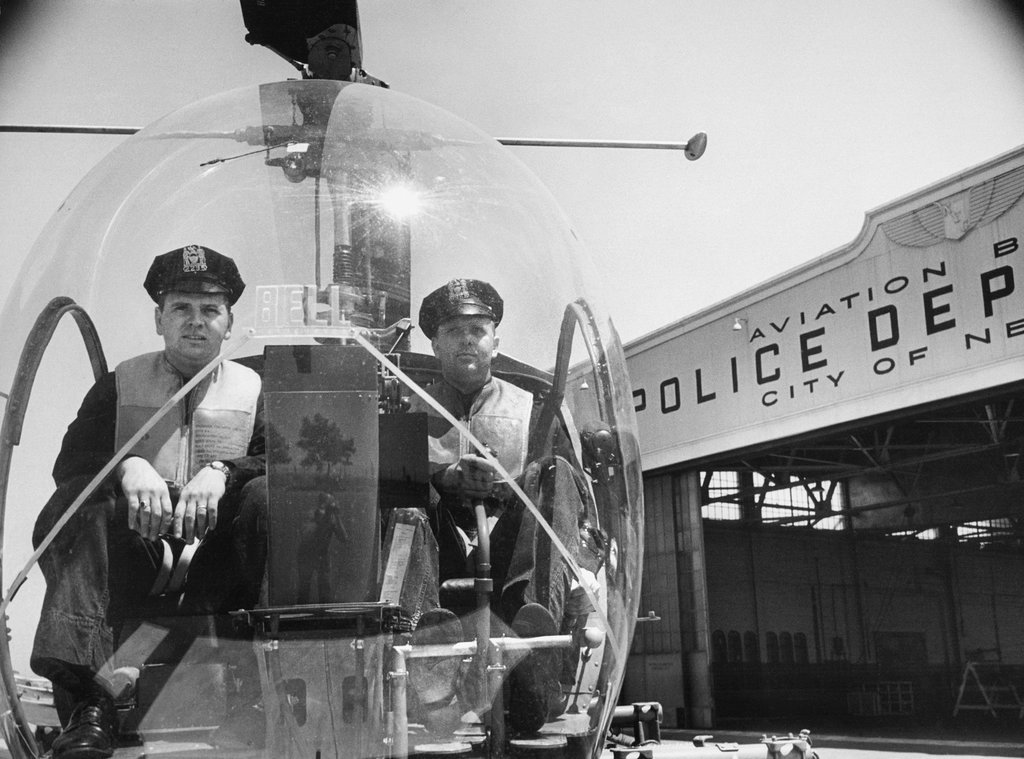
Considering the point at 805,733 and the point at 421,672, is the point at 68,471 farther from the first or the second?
the point at 805,733

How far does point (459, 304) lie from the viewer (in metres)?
2.34

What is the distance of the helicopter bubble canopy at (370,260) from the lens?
216 centimetres

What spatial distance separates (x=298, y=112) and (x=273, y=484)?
1.00m

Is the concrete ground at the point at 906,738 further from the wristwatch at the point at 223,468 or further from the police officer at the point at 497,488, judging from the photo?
the wristwatch at the point at 223,468

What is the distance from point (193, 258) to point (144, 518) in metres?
0.55

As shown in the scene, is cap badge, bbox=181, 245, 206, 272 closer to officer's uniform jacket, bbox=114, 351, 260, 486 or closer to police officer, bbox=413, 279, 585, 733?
officer's uniform jacket, bbox=114, 351, 260, 486

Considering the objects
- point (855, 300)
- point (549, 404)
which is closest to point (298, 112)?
point (549, 404)

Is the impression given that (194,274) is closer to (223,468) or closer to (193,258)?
(193,258)

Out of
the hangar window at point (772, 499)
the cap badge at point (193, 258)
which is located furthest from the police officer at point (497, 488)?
the hangar window at point (772, 499)

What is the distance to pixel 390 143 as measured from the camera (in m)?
2.48

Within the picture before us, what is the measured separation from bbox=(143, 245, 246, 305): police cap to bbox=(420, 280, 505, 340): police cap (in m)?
0.39

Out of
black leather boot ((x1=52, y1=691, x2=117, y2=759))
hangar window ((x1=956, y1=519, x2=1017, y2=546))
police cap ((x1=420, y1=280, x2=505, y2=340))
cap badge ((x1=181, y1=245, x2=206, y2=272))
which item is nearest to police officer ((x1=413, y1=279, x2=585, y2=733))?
police cap ((x1=420, y1=280, x2=505, y2=340))

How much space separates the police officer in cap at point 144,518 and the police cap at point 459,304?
0.39m

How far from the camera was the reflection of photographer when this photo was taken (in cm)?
198
